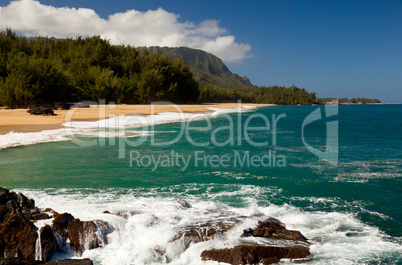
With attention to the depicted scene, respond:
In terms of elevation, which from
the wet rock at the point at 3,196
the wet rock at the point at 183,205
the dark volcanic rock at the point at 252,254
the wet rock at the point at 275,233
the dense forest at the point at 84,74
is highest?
the dense forest at the point at 84,74

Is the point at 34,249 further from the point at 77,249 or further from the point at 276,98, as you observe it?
the point at 276,98

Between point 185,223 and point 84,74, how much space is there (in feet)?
142

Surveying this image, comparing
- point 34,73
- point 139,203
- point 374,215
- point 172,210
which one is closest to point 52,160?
point 139,203

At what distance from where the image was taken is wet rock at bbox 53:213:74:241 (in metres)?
5.71

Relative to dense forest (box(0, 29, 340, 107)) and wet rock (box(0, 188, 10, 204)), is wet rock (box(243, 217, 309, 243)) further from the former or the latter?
dense forest (box(0, 29, 340, 107))

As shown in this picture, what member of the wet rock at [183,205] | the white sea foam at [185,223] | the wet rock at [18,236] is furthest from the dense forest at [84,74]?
the wet rock at [183,205]

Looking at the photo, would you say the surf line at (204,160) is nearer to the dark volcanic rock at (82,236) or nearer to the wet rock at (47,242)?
the dark volcanic rock at (82,236)

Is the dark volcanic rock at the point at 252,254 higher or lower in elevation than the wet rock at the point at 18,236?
lower

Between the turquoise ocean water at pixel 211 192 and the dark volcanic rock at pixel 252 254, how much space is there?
234 mm

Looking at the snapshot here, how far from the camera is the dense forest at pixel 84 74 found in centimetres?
3288

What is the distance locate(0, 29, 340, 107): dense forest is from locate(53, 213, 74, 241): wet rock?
2891 cm

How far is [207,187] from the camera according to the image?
30.8ft

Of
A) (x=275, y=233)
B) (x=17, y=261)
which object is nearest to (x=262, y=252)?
(x=275, y=233)

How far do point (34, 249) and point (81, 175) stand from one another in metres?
5.22
